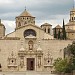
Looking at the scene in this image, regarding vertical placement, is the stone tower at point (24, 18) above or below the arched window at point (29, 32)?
above

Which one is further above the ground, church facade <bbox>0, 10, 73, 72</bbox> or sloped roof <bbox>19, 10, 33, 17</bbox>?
sloped roof <bbox>19, 10, 33, 17</bbox>

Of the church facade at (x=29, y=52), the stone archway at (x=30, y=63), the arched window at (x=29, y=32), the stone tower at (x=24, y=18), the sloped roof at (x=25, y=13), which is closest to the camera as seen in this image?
the church facade at (x=29, y=52)

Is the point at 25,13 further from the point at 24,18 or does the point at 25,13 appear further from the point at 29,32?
the point at 29,32

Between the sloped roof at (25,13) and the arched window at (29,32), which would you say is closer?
the arched window at (29,32)

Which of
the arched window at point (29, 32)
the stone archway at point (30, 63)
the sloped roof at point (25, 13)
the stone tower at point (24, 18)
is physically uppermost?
the sloped roof at point (25, 13)

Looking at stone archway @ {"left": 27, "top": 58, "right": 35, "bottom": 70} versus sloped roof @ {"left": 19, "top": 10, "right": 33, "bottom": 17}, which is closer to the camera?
stone archway @ {"left": 27, "top": 58, "right": 35, "bottom": 70}

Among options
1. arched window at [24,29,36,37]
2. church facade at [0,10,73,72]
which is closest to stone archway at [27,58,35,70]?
church facade at [0,10,73,72]

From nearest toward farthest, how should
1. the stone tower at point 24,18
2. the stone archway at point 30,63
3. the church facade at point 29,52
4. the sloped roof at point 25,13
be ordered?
the church facade at point 29,52 → the stone archway at point 30,63 → the stone tower at point 24,18 → the sloped roof at point 25,13

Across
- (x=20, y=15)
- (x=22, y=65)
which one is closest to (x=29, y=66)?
(x=22, y=65)

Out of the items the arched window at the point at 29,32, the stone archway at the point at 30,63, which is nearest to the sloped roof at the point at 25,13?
the arched window at the point at 29,32

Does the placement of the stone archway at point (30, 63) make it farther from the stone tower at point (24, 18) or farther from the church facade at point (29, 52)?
the stone tower at point (24, 18)

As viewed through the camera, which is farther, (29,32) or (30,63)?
(29,32)

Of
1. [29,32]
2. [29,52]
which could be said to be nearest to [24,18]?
[29,32]

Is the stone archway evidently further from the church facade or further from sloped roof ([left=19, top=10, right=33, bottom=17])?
sloped roof ([left=19, top=10, right=33, bottom=17])
